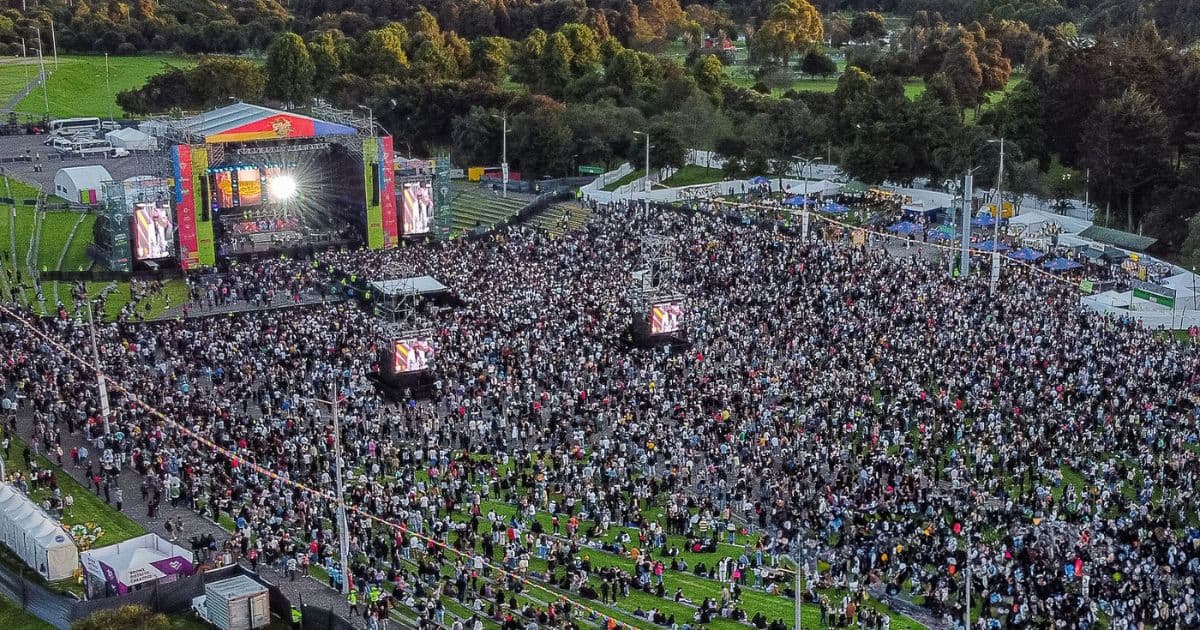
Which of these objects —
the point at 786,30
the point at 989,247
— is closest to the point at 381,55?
the point at 786,30

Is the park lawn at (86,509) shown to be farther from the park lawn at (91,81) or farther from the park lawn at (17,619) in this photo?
the park lawn at (91,81)

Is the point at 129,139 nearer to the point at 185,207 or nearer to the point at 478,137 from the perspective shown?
the point at 478,137

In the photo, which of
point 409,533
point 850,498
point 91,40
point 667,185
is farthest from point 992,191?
point 91,40

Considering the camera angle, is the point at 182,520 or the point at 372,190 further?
the point at 372,190

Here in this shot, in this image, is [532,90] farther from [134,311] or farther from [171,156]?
[134,311]

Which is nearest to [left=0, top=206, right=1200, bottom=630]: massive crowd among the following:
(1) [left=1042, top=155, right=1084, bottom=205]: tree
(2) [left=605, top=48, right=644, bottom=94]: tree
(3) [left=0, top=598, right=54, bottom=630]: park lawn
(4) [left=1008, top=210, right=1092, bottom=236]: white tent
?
(3) [left=0, top=598, right=54, bottom=630]: park lawn

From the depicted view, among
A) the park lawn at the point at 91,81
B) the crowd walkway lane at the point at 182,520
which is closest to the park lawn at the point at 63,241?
the crowd walkway lane at the point at 182,520
